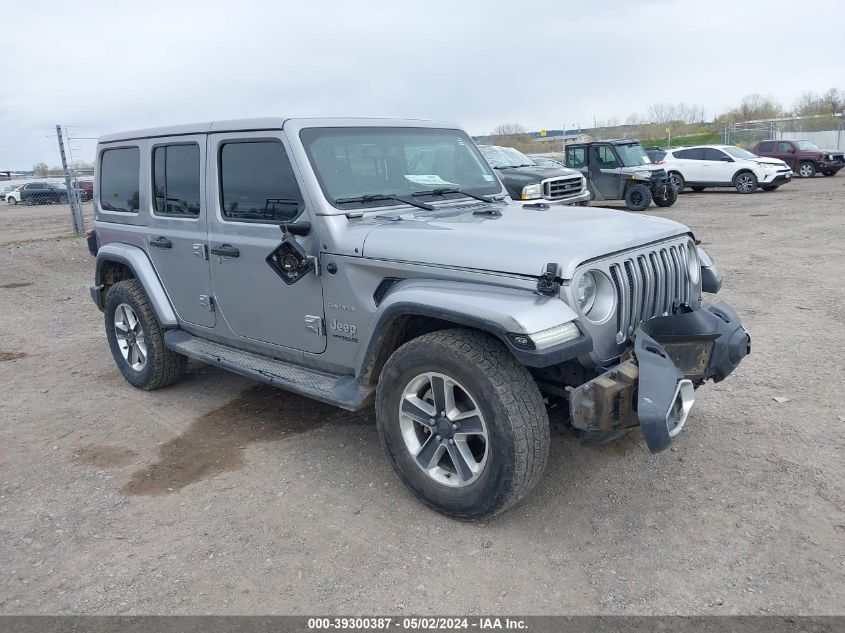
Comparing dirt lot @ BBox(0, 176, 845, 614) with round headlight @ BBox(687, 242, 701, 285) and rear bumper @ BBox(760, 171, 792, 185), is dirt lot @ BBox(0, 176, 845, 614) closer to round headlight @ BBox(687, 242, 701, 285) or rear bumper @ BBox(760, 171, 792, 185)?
round headlight @ BBox(687, 242, 701, 285)

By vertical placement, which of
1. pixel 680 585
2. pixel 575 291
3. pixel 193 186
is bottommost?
pixel 680 585

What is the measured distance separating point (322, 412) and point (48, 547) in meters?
2.00

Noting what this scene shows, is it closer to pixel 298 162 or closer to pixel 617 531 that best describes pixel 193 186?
pixel 298 162

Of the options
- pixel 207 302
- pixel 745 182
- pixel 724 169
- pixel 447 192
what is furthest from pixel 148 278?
pixel 745 182

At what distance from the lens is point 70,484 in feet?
13.7

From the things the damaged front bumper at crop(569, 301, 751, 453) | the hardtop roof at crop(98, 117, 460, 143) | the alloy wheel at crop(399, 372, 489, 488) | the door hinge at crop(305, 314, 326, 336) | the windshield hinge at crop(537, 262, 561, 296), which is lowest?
A: the alloy wheel at crop(399, 372, 489, 488)

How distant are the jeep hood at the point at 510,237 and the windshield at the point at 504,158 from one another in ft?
36.3

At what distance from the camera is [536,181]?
13.5m

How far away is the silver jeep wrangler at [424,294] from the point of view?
3.17 meters

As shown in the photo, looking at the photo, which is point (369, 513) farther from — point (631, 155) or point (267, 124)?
point (631, 155)

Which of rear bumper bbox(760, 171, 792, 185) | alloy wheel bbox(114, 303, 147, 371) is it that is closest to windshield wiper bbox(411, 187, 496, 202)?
alloy wheel bbox(114, 303, 147, 371)

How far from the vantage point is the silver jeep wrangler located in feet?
10.4

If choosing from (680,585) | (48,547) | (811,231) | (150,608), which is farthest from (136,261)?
(811,231)

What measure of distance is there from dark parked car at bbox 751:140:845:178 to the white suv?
5.43m
